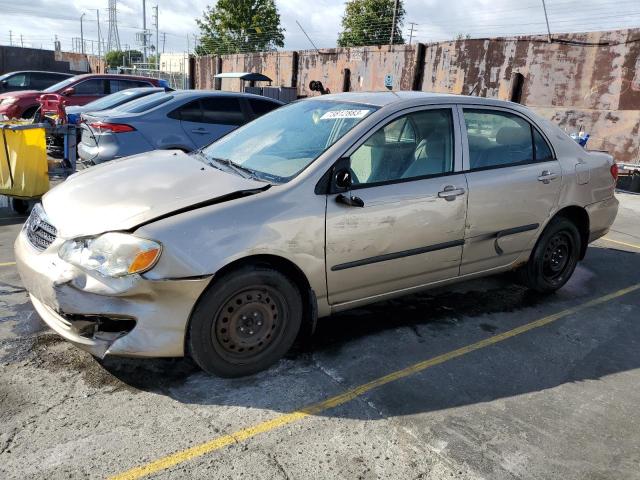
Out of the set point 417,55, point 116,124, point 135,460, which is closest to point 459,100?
point 135,460

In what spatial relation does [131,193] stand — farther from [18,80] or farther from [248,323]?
[18,80]

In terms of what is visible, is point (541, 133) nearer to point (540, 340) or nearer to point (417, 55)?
point (540, 340)

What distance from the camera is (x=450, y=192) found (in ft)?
12.3

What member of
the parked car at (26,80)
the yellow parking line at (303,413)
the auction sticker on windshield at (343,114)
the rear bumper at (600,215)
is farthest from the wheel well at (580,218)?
the parked car at (26,80)

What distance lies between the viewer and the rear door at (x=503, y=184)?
156 inches

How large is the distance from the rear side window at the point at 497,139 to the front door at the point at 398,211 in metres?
0.20

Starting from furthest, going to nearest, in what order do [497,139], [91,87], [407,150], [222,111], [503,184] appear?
[91,87], [222,111], [497,139], [503,184], [407,150]

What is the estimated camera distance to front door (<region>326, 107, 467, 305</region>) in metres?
3.32

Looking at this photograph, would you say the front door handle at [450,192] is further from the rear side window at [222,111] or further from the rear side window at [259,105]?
the rear side window at [259,105]

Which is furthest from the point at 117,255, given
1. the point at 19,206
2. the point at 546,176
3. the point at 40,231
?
the point at 19,206

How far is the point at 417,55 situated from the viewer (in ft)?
51.9

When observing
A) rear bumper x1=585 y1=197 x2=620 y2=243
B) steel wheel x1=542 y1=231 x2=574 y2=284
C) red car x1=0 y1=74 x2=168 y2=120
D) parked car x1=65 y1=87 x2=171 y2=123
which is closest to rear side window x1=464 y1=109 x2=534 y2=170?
steel wheel x1=542 y1=231 x2=574 y2=284

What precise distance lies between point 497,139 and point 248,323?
8.13ft

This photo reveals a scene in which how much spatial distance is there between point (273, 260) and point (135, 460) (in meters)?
1.26
